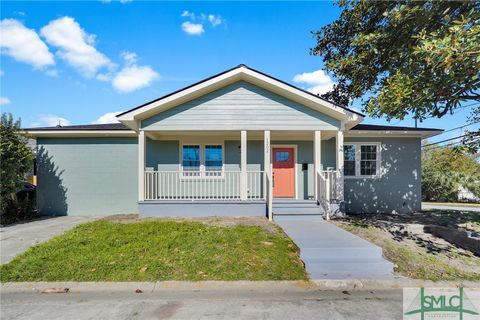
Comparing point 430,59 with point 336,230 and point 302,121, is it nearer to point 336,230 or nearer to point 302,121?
point 336,230

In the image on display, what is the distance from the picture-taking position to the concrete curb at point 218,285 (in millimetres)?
4723

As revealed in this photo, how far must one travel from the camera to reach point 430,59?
5242mm

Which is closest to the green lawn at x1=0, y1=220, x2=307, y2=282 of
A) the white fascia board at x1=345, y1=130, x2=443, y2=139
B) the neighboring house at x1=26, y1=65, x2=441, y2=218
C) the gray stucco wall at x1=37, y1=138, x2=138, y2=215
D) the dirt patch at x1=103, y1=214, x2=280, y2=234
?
the dirt patch at x1=103, y1=214, x2=280, y2=234

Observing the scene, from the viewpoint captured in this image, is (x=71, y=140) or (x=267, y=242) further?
(x=71, y=140)

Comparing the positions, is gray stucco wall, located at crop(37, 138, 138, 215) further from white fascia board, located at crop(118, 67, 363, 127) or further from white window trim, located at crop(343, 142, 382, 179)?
white window trim, located at crop(343, 142, 382, 179)

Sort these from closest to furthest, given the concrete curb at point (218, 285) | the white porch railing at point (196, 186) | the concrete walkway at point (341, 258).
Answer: the concrete curb at point (218, 285) → the concrete walkway at point (341, 258) → the white porch railing at point (196, 186)

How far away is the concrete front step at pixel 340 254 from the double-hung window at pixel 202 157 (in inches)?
252

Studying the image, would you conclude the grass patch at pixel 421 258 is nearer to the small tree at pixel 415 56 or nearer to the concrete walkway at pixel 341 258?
the concrete walkway at pixel 341 258

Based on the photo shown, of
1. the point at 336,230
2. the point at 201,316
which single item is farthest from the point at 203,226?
the point at 201,316

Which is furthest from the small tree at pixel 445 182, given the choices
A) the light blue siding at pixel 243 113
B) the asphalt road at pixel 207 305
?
Answer: the asphalt road at pixel 207 305

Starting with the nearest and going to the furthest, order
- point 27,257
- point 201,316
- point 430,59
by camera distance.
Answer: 1. point 201,316
2. point 430,59
3. point 27,257

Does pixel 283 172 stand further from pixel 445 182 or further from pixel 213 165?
pixel 445 182

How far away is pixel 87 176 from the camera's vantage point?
11.9 meters

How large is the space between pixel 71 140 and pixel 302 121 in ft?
30.5
